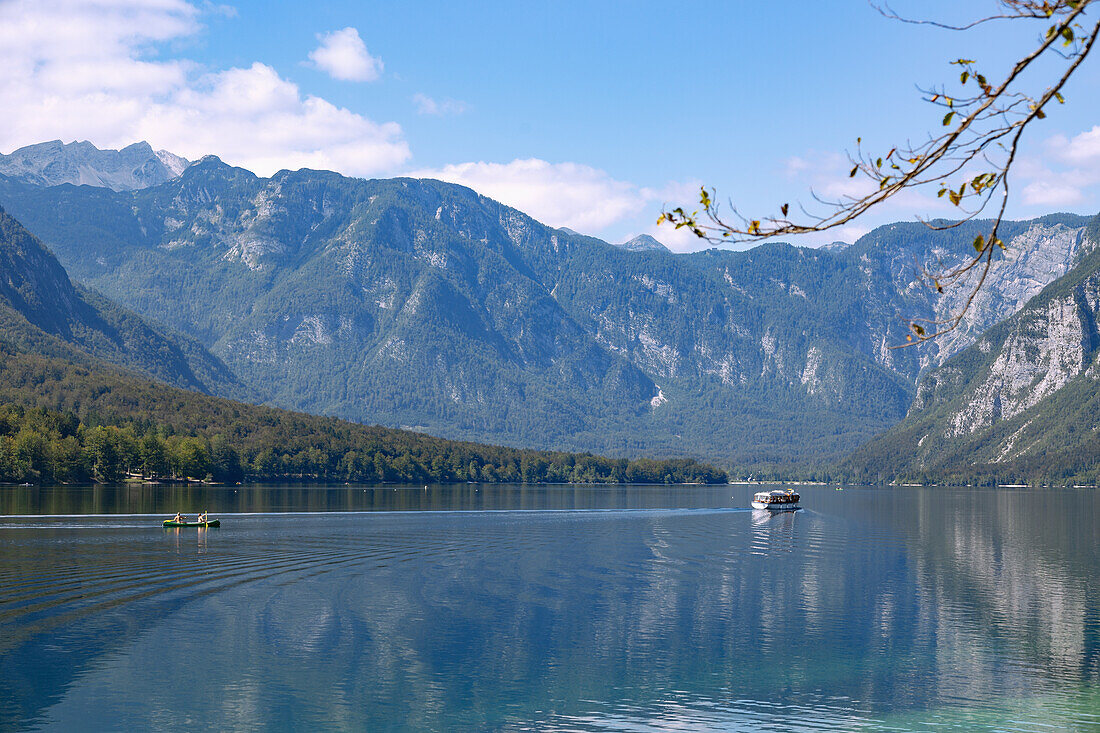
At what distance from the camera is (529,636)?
63.6m

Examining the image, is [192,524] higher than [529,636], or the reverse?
[529,636]

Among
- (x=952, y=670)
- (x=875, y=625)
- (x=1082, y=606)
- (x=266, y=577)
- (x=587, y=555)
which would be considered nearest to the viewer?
(x=952, y=670)

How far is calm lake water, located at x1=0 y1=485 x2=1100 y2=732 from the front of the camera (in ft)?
151

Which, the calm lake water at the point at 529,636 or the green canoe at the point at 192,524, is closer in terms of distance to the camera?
the calm lake water at the point at 529,636

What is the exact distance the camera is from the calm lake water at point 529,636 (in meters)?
46.0

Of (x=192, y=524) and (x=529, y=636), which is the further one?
(x=192, y=524)

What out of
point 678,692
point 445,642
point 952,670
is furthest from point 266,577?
point 952,670

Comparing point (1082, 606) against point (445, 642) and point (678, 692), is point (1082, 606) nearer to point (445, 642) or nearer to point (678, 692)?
point (678, 692)

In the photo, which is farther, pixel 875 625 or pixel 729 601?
pixel 729 601

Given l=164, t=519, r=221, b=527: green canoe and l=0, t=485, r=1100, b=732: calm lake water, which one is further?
l=164, t=519, r=221, b=527: green canoe

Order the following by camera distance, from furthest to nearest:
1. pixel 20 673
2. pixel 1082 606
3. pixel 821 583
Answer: pixel 821 583
pixel 1082 606
pixel 20 673

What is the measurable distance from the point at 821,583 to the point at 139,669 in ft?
206

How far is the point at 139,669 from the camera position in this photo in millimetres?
51781

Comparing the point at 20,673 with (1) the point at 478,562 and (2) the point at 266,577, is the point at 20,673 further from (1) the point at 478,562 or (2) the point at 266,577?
(1) the point at 478,562
